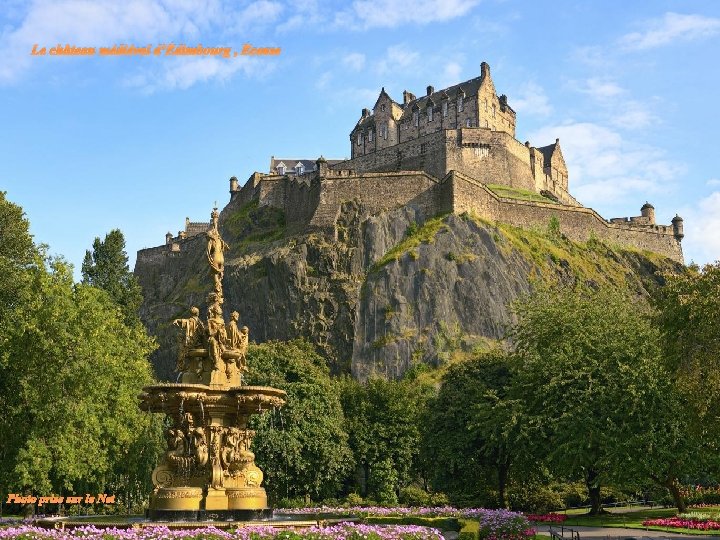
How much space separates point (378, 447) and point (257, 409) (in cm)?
3409

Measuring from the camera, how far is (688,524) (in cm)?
2758

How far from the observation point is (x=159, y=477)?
20.8m

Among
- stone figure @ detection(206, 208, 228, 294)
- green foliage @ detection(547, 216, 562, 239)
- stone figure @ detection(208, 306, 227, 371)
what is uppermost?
green foliage @ detection(547, 216, 562, 239)

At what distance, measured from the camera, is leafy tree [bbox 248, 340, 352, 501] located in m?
48.3

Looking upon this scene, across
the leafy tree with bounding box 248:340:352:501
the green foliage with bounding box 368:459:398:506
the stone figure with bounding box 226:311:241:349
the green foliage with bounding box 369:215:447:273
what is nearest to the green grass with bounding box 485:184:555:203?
the green foliage with bounding box 369:215:447:273

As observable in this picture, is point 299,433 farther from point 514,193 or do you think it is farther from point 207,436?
point 514,193

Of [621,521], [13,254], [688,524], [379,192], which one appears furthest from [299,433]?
[379,192]

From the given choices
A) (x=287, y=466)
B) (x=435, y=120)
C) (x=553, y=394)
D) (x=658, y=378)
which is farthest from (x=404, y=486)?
(x=435, y=120)

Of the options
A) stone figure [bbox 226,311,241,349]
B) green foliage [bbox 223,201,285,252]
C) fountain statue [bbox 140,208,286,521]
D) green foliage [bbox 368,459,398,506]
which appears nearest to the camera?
fountain statue [bbox 140,208,286,521]

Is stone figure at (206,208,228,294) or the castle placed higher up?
the castle

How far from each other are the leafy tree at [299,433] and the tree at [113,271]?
1625 centimetres

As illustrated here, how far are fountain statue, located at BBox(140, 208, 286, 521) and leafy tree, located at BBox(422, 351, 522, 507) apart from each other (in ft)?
67.4

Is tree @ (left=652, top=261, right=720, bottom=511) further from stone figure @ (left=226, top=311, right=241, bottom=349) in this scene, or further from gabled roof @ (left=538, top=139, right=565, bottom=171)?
gabled roof @ (left=538, top=139, right=565, bottom=171)

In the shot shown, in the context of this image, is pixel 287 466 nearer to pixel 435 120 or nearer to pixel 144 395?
pixel 144 395
